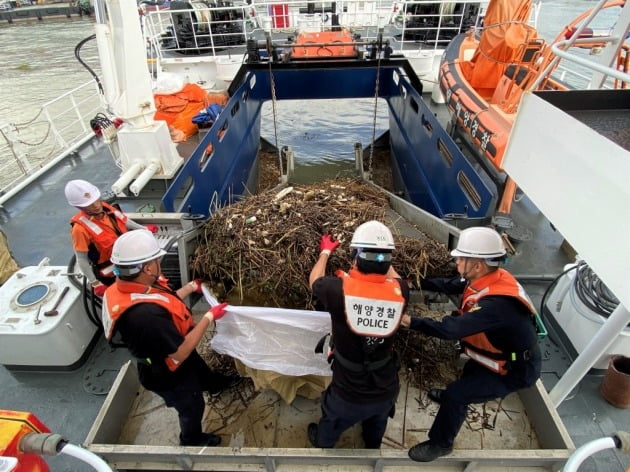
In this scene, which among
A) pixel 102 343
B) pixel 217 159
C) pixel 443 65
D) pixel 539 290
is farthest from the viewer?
pixel 443 65

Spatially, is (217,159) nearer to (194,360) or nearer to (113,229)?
(113,229)

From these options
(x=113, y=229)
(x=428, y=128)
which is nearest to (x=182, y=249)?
(x=113, y=229)

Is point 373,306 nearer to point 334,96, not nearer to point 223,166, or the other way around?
point 223,166

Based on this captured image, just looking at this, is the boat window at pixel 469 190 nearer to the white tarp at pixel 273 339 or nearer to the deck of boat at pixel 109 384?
the deck of boat at pixel 109 384

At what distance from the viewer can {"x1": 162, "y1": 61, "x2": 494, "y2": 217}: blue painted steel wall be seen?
398 centimetres

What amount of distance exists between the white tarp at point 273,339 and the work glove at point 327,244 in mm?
521

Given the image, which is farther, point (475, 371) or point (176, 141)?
point (176, 141)

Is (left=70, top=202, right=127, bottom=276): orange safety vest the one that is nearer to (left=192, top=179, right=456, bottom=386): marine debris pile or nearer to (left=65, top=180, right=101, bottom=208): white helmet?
(left=65, top=180, right=101, bottom=208): white helmet

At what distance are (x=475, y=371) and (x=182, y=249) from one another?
7.54 ft

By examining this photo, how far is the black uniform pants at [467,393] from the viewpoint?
222 cm

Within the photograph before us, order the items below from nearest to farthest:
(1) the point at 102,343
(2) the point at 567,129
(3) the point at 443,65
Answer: (2) the point at 567,129 → (1) the point at 102,343 → (3) the point at 443,65

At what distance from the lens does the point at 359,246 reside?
1.96 meters

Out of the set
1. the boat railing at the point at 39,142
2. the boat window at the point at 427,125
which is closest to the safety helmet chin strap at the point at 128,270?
the boat window at the point at 427,125

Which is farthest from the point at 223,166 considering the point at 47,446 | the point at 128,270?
the point at 47,446
